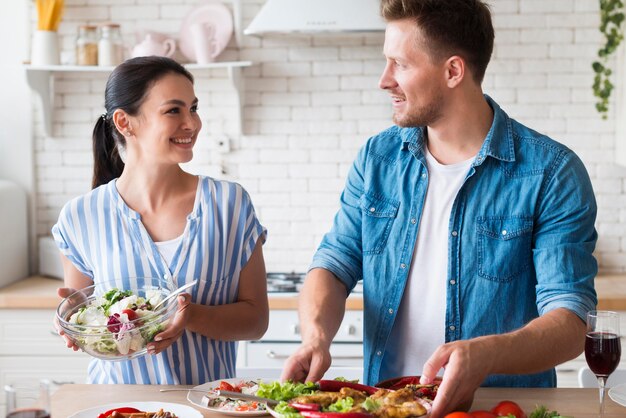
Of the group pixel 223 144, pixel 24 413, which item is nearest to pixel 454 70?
pixel 24 413

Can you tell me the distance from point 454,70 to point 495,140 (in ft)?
0.69

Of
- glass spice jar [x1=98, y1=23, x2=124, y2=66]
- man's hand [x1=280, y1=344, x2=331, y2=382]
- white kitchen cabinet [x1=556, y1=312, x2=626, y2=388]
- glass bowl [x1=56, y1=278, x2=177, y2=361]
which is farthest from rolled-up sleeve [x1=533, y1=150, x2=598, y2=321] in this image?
glass spice jar [x1=98, y1=23, x2=124, y2=66]

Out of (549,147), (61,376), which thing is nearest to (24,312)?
(61,376)

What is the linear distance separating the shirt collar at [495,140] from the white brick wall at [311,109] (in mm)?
1912

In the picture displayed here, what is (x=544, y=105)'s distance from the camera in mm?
4168

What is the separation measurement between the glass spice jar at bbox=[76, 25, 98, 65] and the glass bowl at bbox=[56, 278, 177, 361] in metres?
2.12

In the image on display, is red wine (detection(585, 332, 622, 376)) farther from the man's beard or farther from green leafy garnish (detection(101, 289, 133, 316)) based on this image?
green leafy garnish (detection(101, 289, 133, 316))

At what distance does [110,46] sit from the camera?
409 centimetres

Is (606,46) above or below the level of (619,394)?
above

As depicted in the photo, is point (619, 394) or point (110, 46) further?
point (110, 46)

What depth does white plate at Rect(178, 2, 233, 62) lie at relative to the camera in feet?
13.8

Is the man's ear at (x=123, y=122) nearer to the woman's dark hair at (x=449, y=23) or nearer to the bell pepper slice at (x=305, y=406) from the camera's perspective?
the woman's dark hair at (x=449, y=23)

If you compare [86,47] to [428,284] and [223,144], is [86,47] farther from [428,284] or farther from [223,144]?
[428,284]

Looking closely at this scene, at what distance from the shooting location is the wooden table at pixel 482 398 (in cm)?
193
